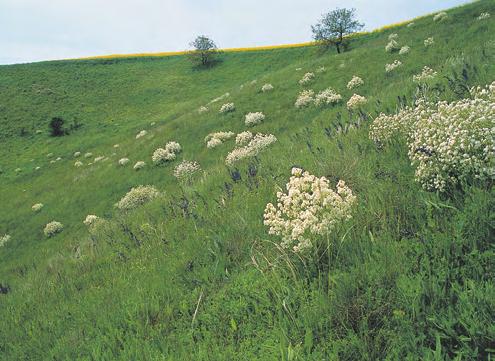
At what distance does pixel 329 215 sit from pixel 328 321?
0.97 m

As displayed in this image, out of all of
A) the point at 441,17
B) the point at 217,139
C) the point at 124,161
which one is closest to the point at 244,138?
the point at 217,139

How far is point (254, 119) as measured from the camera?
18672 mm

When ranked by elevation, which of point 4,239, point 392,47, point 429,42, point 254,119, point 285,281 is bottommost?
point 4,239

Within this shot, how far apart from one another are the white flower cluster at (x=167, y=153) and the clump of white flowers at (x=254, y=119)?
4.21 m

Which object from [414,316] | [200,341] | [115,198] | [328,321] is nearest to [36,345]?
[200,341]

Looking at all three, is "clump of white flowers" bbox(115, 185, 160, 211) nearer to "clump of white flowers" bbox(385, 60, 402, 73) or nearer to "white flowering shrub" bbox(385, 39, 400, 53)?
"clump of white flowers" bbox(385, 60, 402, 73)

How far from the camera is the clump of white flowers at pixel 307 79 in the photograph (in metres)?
22.1

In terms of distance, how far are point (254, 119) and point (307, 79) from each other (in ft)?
20.2

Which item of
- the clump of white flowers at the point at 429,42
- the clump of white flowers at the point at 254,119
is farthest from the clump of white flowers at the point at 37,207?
the clump of white flowers at the point at 429,42

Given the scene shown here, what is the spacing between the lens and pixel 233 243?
4.37m

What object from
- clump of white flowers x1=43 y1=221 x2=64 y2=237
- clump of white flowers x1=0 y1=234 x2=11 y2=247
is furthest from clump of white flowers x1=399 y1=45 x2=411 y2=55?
clump of white flowers x1=0 y1=234 x2=11 y2=247

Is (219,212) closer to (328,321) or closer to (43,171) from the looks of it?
(328,321)

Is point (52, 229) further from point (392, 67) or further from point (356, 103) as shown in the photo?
point (392, 67)

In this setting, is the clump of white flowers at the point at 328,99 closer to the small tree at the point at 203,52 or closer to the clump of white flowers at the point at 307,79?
the clump of white flowers at the point at 307,79
